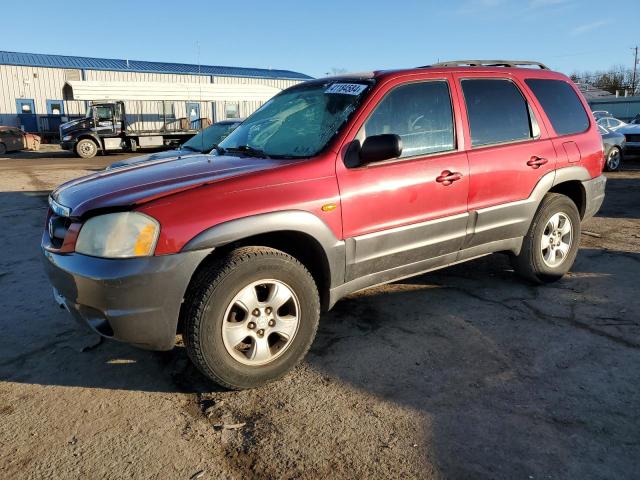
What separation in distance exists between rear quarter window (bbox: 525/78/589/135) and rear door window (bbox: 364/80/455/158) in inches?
44.6

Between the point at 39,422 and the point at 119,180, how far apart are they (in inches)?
55.1

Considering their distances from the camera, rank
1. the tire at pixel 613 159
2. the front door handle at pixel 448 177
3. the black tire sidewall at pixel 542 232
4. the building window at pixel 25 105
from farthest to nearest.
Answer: the building window at pixel 25 105 → the tire at pixel 613 159 → the black tire sidewall at pixel 542 232 → the front door handle at pixel 448 177

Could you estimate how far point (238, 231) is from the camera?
2627mm

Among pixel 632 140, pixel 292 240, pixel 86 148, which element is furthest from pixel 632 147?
pixel 86 148

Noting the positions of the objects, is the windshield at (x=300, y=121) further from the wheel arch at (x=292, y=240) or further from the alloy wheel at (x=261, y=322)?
the alloy wheel at (x=261, y=322)

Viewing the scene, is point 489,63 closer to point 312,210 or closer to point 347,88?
point 347,88

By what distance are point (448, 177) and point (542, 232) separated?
1.29 m

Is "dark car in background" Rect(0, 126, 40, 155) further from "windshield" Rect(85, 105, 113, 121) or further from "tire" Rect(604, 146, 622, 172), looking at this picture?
"tire" Rect(604, 146, 622, 172)

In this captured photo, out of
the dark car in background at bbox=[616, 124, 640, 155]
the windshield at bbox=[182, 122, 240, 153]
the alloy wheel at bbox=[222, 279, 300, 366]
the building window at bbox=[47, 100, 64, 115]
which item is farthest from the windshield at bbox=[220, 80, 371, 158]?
the building window at bbox=[47, 100, 64, 115]

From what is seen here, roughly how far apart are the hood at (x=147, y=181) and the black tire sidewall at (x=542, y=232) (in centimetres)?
238

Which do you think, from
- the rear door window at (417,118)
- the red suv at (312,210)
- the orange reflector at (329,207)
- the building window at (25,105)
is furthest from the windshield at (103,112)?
the orange reflector at (329,207)

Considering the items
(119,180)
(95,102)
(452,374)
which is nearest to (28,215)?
(119,180)

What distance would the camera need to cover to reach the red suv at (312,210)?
2.53 metres

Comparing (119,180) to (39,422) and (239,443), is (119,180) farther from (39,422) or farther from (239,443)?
(239,443)
